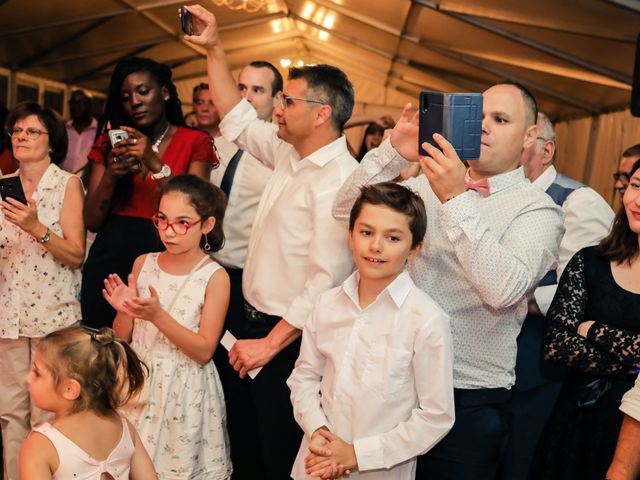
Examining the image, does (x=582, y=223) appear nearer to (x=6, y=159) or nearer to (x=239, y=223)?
(x=239, y=223)

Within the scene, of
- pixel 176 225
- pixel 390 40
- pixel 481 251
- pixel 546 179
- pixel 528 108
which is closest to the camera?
pixel 481 251

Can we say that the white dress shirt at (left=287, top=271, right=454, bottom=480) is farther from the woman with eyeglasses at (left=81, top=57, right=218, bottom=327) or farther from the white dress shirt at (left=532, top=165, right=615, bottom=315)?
the white dress shirt at (left=532, top=165, right=615, bottom=315)

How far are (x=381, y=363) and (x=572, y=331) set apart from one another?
537 mm

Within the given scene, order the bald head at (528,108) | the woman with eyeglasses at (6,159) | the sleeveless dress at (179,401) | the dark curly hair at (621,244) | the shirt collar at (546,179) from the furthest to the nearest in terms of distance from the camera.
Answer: the woman with eyeglasses at (6,159) → the shirt collar at (546,179) → the sleeveless dress at (179,401) → the bald head at (528,108) → the dark curly hair at (621,244)

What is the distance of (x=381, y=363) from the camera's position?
2143mm

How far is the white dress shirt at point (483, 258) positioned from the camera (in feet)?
6.50

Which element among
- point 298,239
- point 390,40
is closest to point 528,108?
point 298,239

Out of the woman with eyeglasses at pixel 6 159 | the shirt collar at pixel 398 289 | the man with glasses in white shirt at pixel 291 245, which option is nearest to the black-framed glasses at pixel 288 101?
the man with glasses in white shirt at pixel 291 245

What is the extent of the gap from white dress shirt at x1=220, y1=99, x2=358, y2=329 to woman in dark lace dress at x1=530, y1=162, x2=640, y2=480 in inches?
27.1

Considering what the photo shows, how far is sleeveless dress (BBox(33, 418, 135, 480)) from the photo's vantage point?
1892 millimetres

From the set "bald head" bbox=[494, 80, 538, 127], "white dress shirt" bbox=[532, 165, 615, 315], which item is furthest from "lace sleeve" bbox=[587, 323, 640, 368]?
"white dress shirt" bbox=[532, 165, 615, 315]

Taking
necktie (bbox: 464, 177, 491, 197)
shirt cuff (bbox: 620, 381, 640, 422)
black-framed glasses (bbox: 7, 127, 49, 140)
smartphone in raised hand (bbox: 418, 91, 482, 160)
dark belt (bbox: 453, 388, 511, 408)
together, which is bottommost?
dark belt (bbox: 453, 388, 511, 408)

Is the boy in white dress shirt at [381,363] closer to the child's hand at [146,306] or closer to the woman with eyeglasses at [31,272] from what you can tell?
the child's hand at [146,306]

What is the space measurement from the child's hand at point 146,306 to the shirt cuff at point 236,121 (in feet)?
2.65
